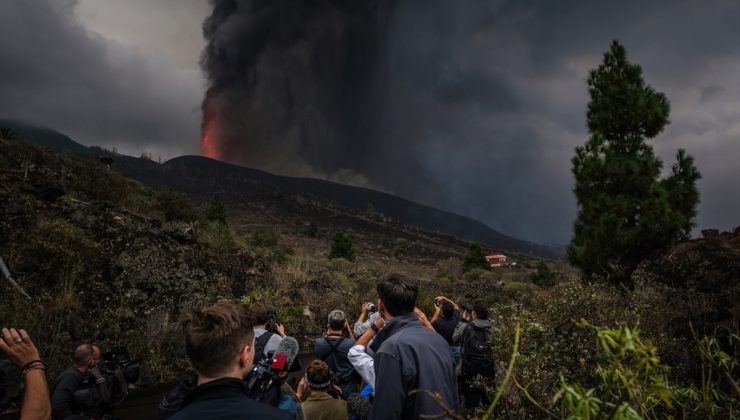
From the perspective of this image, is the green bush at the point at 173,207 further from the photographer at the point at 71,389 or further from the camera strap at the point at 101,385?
the camera strap at the point at 101,385

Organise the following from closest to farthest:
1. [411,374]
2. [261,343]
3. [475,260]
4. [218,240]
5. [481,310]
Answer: [411,374] < [261,343] < [481,310] < [218,240] < [475,260]

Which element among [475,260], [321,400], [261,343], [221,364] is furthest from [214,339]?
[475,260]

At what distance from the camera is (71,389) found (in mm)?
4234

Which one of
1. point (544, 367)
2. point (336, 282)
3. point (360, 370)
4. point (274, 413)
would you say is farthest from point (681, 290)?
point (336, 282)

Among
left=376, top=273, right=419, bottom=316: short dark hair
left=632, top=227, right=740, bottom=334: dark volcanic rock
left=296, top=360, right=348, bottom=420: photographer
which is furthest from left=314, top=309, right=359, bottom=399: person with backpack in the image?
left=632, top=227, right=740, bottom=334: dark volcanic rock

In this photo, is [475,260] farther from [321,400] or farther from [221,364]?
[221,364]

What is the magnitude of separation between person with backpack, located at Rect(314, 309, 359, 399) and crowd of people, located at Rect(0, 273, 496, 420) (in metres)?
0.01

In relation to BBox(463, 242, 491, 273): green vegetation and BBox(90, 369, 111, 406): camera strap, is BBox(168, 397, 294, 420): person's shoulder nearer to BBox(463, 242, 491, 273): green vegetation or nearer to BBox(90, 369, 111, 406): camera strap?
BBox(90, 369, 111, 406): camera strap

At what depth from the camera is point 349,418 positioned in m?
3.77

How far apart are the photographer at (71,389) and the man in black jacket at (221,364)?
3436mm

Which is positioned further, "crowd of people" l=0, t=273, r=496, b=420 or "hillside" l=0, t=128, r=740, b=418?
"crowd of people" l=0, t=273, r=496, b=420

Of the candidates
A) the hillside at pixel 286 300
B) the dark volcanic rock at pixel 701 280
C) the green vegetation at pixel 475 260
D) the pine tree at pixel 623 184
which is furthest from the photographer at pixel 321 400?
the green vegetation at pixel 475 260

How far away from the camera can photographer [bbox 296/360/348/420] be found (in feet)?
12.3

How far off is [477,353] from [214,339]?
14.3 feet
